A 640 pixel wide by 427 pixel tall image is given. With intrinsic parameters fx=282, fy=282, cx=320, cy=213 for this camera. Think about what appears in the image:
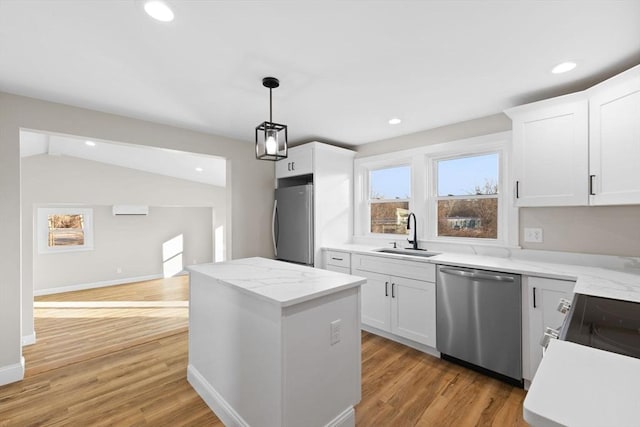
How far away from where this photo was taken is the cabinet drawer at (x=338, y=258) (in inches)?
133

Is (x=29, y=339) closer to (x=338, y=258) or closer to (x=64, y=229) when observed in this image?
(x=338, y=258)

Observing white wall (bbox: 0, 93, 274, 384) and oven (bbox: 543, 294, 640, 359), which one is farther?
white wall (bbox: 0, 93, 274, 384)

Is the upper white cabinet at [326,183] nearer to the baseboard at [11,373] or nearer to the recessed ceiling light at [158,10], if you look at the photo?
the recessed ceiling light at [158,10]

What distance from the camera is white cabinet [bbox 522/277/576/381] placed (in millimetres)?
1994

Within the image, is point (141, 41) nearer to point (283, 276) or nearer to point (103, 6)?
point (103, 6)

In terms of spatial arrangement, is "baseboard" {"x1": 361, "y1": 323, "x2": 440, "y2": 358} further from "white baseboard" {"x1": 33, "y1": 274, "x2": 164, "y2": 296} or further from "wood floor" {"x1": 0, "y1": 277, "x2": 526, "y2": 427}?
"white baseboard" {"x1": 33, "y1": 274, "x2": 164, "y2": 296}

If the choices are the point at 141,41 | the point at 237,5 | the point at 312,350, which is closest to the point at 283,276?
the point at 312,350

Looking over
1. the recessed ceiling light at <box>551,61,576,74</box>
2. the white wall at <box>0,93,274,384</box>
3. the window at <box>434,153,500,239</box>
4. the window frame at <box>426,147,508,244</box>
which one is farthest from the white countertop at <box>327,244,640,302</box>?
the white wall at <box>0,93,274,384</box>

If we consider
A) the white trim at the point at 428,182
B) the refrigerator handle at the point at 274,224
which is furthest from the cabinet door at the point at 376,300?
the refrigerator handle at the point at 274,224

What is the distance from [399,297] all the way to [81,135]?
3460 millimetres

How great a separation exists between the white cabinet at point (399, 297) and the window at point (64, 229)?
20.6 feet

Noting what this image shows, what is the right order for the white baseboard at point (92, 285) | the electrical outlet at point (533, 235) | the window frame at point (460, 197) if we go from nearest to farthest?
1. the electrical outlet at point (533, 235)
2. the window frame at point (460, 197)
3. the white baseboard at point (92, 285)

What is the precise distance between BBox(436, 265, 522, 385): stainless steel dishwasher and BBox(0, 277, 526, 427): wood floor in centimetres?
14

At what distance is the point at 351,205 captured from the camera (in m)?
4.05
